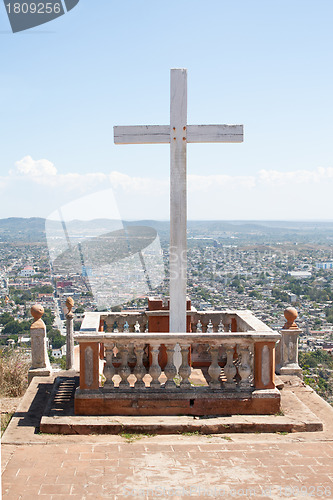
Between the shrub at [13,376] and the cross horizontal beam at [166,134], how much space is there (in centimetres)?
441

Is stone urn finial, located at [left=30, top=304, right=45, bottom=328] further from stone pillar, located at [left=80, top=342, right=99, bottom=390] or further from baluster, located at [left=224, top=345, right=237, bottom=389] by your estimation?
baluster, located at [left=224, top=345, right=237, bottom=389]

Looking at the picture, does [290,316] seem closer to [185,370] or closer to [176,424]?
[185,370]

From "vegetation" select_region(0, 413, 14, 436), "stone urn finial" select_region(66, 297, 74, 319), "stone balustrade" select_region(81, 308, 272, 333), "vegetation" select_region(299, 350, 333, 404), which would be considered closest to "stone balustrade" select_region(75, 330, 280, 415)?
"vegetation" select_region(0, 413, 14, 436)

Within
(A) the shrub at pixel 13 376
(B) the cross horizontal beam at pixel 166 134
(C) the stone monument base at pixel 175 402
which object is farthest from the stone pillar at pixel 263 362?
(A) the shrub at pixel 13 376

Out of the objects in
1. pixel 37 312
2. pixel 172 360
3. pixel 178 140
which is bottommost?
pixel 172 360

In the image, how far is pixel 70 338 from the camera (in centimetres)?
789

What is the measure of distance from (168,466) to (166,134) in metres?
3.80

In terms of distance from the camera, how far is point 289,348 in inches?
274

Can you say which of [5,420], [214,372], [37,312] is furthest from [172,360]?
[37,312]

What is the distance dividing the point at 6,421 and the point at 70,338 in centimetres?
238

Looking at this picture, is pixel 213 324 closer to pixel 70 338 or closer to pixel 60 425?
pixel 70 338

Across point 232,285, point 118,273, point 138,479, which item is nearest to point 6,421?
point 138,479

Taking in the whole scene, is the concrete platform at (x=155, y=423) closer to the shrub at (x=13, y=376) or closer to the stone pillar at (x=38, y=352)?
the stone pillar at (x=38, y=352)

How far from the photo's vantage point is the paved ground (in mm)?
3727
